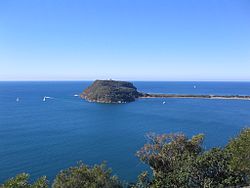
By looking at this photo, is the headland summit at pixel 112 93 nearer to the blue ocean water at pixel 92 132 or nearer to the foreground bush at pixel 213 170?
the blue ocean water at pixel 92 132

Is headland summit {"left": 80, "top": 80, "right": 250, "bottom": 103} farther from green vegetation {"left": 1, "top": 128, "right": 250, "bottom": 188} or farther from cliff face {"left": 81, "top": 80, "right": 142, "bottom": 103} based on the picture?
green vegetation {"left": 1, "top": 128, "right": 250, "bottom": 188}

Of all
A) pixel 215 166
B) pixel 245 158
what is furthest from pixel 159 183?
pixel 245 158

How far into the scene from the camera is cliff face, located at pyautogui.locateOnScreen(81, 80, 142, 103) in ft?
401

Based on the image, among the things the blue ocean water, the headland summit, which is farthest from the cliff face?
the blue ocean water

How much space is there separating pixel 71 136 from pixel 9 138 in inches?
412

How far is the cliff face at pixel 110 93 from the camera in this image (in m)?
122

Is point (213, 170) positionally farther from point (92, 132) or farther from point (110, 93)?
point (110, 93)

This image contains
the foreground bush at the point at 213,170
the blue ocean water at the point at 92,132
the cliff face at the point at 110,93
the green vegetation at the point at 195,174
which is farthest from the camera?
the cliff face at the point at 110,93

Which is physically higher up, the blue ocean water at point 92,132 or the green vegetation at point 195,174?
the green vegetation at point 195,174

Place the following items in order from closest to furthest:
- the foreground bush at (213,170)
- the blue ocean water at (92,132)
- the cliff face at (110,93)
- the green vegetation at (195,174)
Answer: the green vegetation at (195,174) < the foreground bush at (213,170) < the blue ocean water at (92,132) < the cliff face at (110,93)

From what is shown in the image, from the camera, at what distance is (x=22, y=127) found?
230ft

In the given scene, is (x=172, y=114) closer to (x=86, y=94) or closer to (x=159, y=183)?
(x=86, y=94)

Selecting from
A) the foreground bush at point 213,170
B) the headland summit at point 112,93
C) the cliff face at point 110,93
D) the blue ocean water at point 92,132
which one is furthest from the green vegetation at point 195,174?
Answer: the headland summit at point 112,93

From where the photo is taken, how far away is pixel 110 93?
4934 inches
